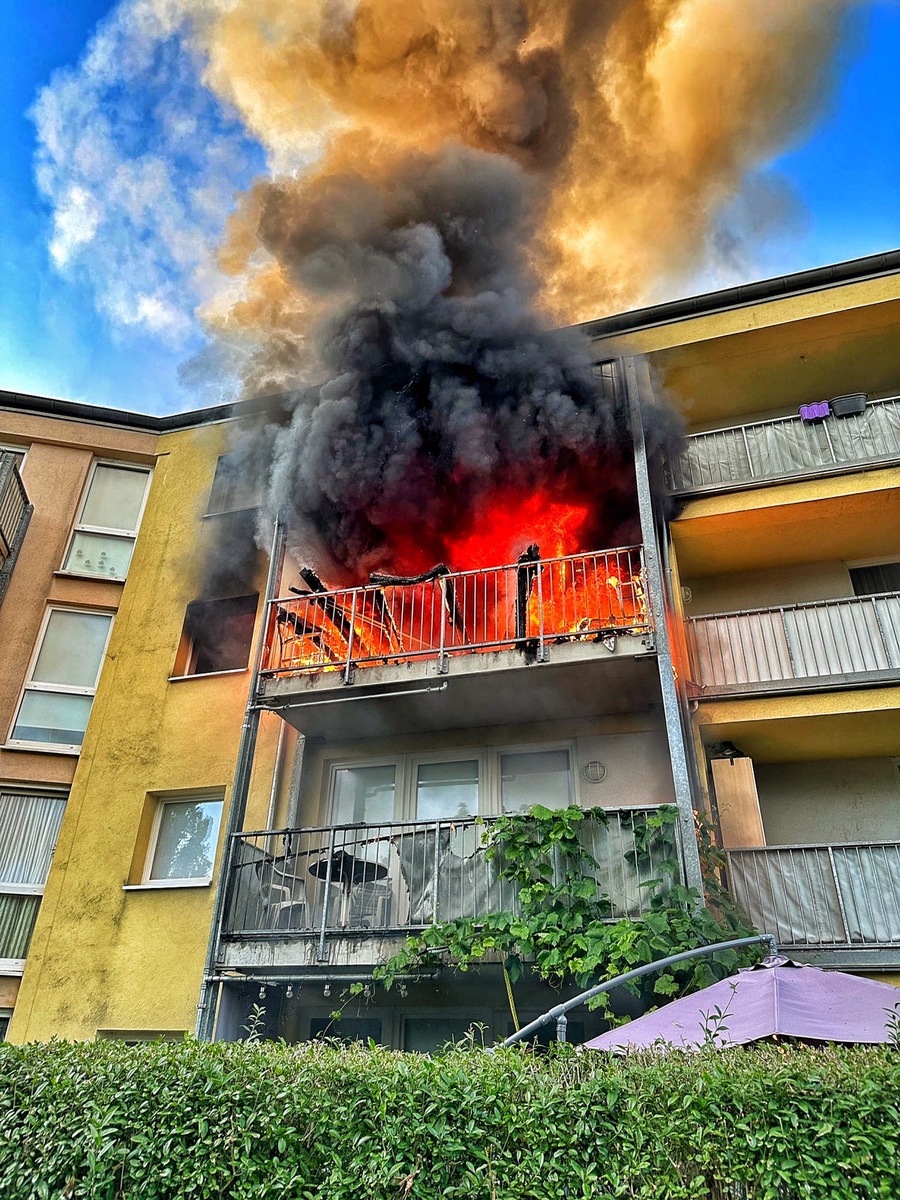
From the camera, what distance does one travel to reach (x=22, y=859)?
11.7 meters

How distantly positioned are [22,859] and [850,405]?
13111mm

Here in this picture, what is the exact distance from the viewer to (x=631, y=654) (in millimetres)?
9227

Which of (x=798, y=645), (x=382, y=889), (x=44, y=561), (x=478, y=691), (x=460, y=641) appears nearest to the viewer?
(x=382, y=889)

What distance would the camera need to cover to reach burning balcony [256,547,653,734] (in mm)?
9578

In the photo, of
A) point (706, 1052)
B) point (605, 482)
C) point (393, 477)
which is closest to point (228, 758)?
point (393, 477)

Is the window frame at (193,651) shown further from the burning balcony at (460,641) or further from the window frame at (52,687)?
the window frame at (52,687)

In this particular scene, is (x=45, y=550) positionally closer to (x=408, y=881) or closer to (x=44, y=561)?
(x=44, y=561)

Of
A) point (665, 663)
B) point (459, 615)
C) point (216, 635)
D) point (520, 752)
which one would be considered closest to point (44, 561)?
point (216, 635)

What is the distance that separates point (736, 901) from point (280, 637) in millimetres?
6331

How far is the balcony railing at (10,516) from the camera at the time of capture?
13.5 m

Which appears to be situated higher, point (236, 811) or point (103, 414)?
point (103, 414)

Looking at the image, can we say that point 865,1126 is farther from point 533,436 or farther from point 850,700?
point 533,436

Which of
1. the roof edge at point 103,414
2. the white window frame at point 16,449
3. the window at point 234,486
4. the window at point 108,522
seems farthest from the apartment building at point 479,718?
the roof edge at point 103,414

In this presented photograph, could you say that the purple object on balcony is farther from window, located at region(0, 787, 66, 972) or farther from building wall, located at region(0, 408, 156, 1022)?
window, located at region(0, 787, 66, 972)
